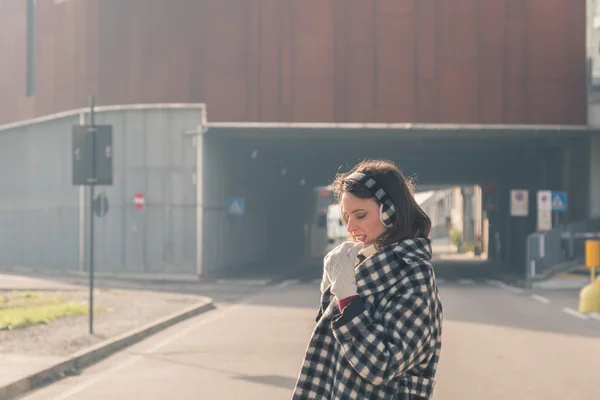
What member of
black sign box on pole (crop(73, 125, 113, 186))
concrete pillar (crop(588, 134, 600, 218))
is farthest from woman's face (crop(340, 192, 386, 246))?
concrete pillar (crop(588, 134, 600, 218))

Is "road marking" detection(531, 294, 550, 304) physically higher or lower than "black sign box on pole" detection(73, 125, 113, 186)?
lower

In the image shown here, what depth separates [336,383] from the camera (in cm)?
301

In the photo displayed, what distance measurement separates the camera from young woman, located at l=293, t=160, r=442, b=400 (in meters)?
2.89

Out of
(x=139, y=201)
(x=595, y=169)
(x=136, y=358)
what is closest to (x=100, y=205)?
(x=139, y=201)

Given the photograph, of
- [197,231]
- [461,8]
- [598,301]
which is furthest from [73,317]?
[461,8]

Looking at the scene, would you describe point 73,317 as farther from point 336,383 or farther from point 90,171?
point 336,383

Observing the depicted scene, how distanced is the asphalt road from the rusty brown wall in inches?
432

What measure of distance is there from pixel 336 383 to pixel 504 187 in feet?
168

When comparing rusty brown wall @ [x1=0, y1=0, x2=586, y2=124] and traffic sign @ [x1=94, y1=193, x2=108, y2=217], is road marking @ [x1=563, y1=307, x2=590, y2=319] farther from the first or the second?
traffic sign @ [x1=94, y1=193, x2=108, y2=217]

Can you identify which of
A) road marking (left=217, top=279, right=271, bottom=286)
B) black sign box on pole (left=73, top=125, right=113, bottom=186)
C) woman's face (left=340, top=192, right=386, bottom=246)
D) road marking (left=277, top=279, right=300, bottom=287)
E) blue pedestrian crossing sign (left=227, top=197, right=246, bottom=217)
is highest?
black sign box on pole (left=73, top=125, right=113, bottom=186)

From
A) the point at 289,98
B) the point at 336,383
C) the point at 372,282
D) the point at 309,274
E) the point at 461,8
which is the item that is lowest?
the point at 309,274

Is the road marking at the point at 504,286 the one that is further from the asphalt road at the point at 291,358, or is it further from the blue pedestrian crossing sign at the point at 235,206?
the blue pedestrian crossing sign at the point at 235,206

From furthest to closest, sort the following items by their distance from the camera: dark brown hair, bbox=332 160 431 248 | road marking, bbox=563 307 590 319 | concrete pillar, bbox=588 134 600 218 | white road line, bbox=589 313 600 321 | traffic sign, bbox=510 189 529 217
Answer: traffic sign, bbox=510 189 529 217 → concrete pillar, bbox=588 134 600 218 → road marking, bbox=563 307 590 319 → white road line, bbox=589 313 600 321 → dark brown hair, bbox=332 160 431 248

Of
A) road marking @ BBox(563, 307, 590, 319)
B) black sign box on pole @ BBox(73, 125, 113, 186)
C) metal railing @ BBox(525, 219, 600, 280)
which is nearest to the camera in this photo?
black sign box on pole @ BBox(73, 125, 113, 186)
